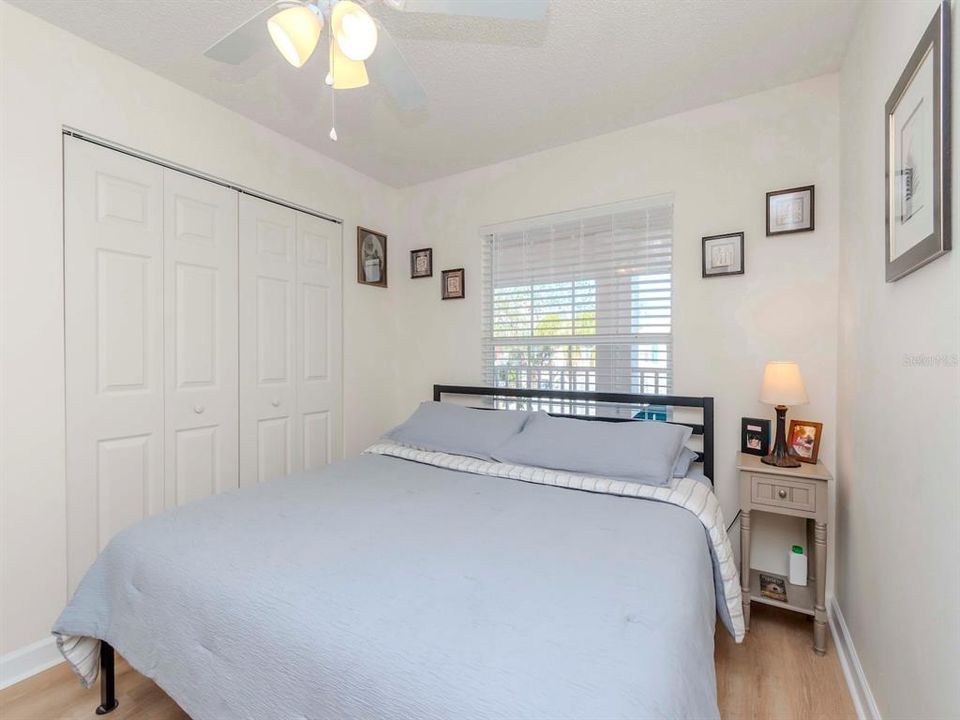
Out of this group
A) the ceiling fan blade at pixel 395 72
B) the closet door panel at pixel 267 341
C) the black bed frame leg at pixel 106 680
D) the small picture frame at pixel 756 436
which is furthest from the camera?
the closet door panel at pixel 267 341

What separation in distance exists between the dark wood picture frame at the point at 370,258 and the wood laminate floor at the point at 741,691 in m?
2.43

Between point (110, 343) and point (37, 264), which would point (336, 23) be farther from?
point (110, 343)

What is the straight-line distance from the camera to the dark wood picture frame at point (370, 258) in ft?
10.8

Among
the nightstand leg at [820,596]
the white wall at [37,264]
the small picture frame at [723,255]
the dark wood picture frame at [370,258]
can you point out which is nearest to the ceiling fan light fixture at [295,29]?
the white wall at [37,264]

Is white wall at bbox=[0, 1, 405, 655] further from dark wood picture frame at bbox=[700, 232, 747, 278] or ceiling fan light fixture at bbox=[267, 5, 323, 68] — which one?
dark wood picture frame at bbox=[700, 232, 747, 278]

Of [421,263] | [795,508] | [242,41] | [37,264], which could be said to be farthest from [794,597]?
[37,264]

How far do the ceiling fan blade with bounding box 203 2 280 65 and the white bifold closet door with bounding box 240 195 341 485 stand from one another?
1.22m

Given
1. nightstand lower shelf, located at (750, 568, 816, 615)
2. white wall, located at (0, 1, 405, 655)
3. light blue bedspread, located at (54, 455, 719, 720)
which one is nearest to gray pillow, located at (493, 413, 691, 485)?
light blue bedspread, located at (54, 455, 719, 720)

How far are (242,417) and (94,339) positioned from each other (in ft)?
2.61

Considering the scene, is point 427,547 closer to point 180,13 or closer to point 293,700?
point 293,700

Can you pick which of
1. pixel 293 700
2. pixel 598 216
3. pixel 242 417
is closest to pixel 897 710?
pixel 293 700

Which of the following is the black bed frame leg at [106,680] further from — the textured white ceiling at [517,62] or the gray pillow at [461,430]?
the textured white ceiling at [517,62]

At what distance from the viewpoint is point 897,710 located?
1.28 m

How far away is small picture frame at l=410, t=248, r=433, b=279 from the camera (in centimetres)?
344
